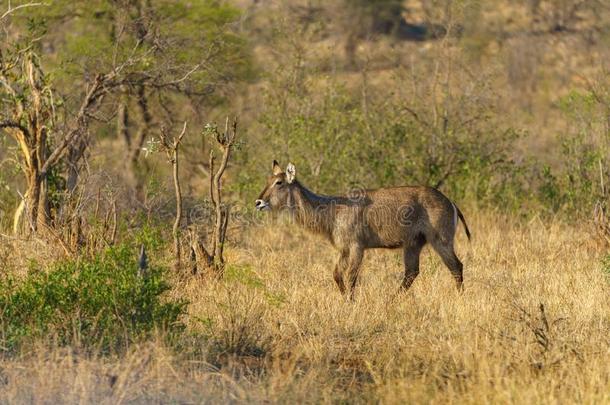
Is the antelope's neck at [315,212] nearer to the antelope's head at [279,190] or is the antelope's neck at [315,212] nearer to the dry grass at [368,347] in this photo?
the antelope's head at [279,190]

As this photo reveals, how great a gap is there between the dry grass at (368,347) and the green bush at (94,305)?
401 millimetres

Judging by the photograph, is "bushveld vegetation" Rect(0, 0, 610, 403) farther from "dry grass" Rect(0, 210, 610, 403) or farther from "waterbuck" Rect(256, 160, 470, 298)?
"waterbuck" Rect(256, 160, 470, 298)

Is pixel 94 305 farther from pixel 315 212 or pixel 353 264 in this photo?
pixel 315 212

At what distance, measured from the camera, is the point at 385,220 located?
9609mm

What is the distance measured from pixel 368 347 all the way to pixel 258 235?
554cm

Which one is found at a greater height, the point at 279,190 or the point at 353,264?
the point at 279,190

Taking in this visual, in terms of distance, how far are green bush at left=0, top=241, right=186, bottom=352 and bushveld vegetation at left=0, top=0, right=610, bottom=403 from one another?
2 centimetres

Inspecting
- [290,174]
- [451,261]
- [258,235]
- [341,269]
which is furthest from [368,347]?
[258,235]

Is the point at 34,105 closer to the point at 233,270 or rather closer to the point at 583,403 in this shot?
the point at 233,270

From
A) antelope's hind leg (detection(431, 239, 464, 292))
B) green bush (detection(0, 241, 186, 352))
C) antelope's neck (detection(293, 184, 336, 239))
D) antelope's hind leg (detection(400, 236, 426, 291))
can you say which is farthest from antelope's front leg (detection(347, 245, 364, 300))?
green bush (detection(0, 241, 186, 352))

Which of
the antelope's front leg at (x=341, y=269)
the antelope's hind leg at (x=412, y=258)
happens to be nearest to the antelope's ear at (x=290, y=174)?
the antelope's front leg at (x=341, y=269)

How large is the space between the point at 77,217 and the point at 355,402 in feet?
12.4

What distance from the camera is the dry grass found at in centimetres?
554

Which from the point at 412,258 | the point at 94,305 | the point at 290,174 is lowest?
the point at 412,258
